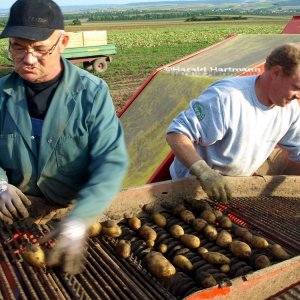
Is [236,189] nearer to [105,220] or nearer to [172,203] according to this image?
[172,203]

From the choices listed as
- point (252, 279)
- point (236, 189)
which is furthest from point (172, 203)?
point (252, 279)

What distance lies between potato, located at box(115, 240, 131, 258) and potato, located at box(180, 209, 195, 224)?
491 millimetres

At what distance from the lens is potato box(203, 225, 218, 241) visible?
98.0 inches

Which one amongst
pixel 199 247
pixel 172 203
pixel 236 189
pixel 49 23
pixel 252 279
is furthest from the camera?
pixel 236 189

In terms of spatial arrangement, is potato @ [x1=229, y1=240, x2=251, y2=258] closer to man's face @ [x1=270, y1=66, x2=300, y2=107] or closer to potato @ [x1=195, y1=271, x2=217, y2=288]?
potato @ [x1=195, y1=271, x2=217, y2=288]

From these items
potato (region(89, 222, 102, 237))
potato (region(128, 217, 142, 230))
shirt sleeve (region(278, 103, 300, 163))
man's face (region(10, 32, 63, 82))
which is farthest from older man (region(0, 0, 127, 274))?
shirt sleeve (region(278, 103, 300, 163))

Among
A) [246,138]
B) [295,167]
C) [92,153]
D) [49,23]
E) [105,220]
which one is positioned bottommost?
A: [295,167]

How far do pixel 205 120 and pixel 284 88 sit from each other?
547mm

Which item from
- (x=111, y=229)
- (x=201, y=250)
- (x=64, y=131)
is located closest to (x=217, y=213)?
(x=201, y=250)

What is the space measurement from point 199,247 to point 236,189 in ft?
2.73

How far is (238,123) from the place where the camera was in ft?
10.4

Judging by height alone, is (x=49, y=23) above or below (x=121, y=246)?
above

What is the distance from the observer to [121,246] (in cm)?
225

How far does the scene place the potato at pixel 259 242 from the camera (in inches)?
93.9
